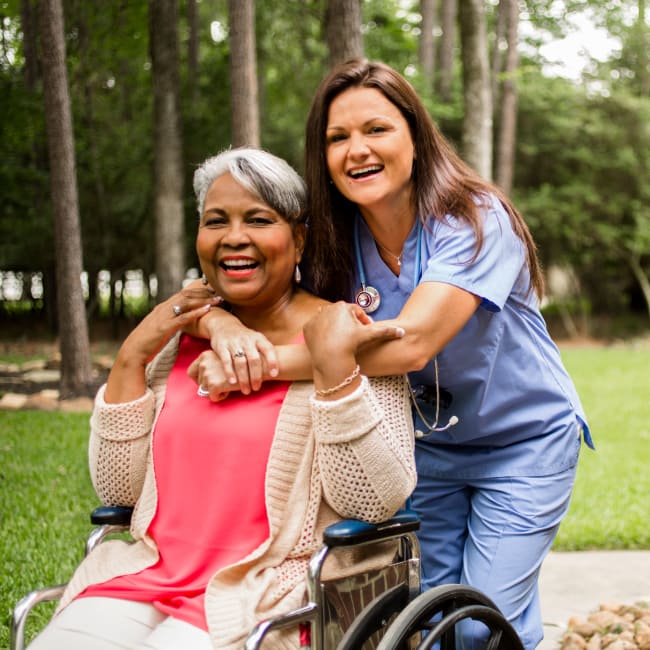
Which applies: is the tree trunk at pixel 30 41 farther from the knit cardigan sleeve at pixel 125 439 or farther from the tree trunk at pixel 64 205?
the knit cardigan sleeve at pixel 125 439

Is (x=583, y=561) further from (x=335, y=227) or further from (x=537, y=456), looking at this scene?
(x=335, y=227)

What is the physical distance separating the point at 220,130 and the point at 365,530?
12.2 metres

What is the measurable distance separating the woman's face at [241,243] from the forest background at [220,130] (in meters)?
5.24

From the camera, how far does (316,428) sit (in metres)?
1.93

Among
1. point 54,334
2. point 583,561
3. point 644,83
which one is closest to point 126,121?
point 54,334

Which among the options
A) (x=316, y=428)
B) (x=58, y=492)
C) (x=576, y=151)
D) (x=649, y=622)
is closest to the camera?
(x=316, y=428)

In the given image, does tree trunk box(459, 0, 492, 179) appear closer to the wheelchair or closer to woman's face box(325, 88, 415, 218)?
woman's face box(325, 88, 415, 218)

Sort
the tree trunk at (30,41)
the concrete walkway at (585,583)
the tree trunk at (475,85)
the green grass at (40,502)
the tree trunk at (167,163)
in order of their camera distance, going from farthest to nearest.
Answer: the tree trunk at (30,41) < the tree trunk at (167,163) < the tree trunk at (475,85) < the green grass at (40,502) < the concrete walkway at (585,583)

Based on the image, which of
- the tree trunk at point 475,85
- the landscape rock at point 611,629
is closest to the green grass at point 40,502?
the landscape rock at point 611,629

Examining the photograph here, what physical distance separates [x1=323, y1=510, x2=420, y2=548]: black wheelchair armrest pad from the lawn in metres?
2.07

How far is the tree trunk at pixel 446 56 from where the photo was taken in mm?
15586

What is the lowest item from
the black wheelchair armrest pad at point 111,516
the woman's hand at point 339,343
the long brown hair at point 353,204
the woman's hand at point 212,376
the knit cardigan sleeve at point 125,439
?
the black wheelchair armrest pad at point 111,516

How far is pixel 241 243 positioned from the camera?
7.15 ft

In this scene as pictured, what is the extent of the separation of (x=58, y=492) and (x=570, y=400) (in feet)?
12.8
